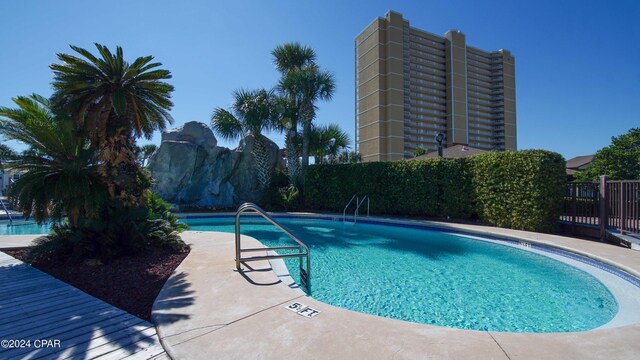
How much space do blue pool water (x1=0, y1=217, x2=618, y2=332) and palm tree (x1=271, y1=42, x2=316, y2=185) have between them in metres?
8.10

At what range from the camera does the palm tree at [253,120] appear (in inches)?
603

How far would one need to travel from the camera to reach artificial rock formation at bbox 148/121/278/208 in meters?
16.0

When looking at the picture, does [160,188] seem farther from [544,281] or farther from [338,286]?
[544,281]

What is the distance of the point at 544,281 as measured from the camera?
5184 mm

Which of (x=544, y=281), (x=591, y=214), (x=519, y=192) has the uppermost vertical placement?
(x=519, y=192)

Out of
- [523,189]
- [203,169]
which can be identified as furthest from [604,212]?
[203,169]

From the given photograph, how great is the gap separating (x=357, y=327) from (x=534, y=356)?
4.55 feet

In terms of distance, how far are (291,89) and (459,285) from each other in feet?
42.5

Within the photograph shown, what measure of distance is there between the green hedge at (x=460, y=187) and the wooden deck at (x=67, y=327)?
33.8 feet

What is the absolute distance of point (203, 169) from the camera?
16.8 m

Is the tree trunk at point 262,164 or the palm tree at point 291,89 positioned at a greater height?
the palm tree at point 291,89

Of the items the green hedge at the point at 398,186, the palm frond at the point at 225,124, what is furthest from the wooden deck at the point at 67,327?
the palm frond at the point at 225,124

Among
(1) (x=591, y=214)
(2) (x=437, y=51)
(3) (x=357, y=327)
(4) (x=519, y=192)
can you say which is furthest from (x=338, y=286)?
(2) (x=437, y=51)
